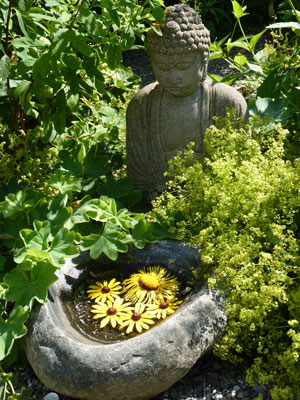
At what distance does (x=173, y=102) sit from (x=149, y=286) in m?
1.05

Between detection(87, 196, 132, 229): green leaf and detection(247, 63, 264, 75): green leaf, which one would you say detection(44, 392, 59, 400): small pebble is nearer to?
detection(87, 196, 132, 229): green leaf

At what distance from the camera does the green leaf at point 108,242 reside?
2551 mm

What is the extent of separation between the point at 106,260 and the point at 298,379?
109 cm

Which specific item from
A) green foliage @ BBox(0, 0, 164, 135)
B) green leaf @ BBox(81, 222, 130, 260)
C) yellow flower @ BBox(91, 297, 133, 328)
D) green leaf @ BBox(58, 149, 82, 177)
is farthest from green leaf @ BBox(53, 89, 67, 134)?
yellow flower @ BBox(91, 297, 133, 328)

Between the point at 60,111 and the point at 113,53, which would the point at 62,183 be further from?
the point at 113,53

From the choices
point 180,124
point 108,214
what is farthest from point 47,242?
point 180,124

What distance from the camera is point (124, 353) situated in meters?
2.31

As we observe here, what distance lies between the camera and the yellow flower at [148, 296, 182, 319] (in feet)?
8.54

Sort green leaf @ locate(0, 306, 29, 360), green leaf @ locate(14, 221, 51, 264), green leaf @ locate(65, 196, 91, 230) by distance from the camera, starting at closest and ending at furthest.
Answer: green leaf @ locate(0, 306, 29, 360) → green leaf @ locate(14, 221, 51, 264) → green leaf @ locate(65, 196, 91, 230)

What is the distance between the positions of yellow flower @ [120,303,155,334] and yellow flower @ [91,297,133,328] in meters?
0.02

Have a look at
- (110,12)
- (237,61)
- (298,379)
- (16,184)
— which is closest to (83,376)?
(298,379)

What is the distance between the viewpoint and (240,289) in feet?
7.55

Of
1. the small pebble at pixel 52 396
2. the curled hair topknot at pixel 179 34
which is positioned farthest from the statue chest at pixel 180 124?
the small pebble at pixel 52 396

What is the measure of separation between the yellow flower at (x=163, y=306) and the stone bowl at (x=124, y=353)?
0.10 meters
